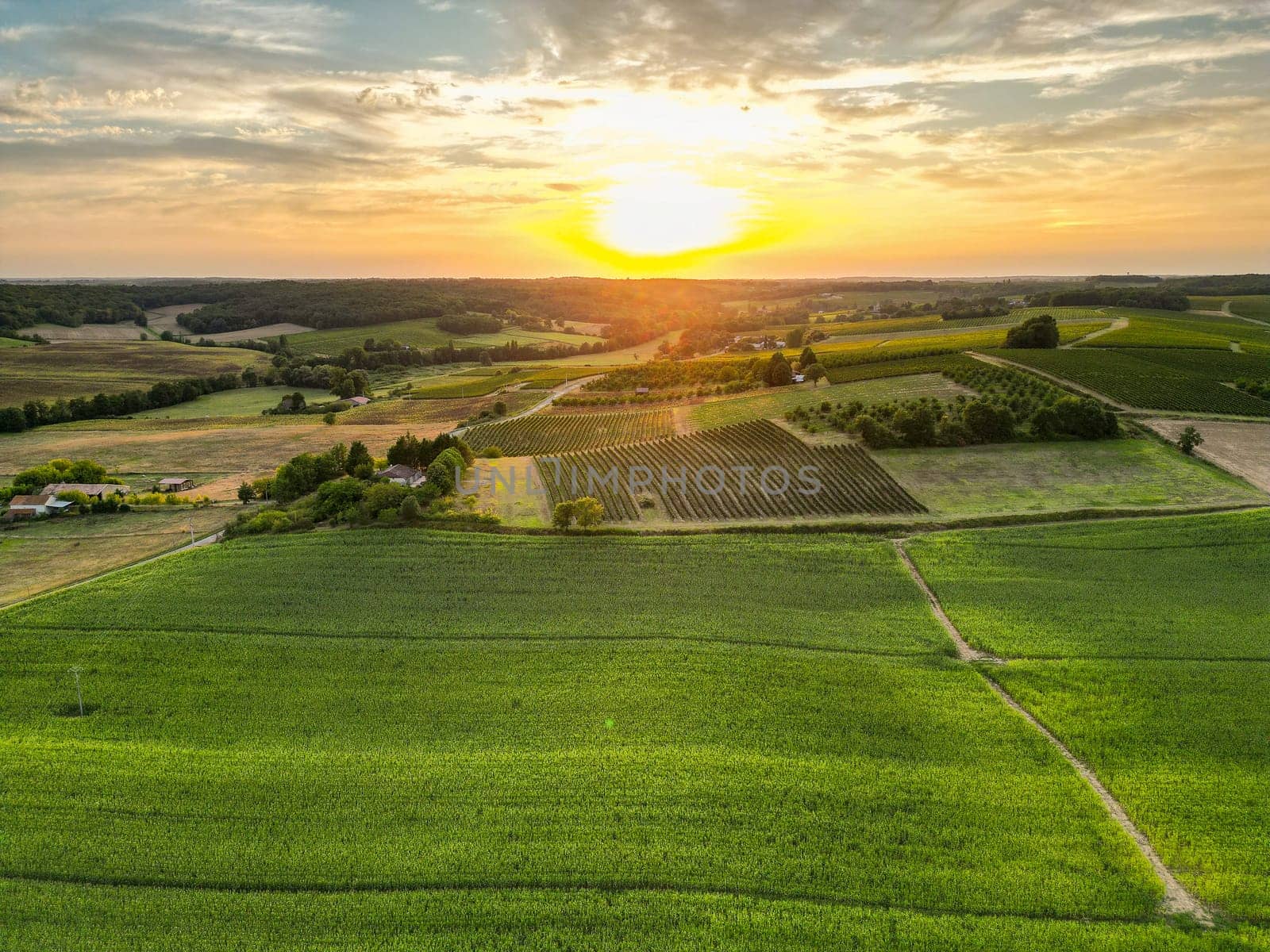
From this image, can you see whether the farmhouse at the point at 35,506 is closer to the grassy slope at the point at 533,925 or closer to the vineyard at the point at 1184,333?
the grassy slope at the point at 533,925

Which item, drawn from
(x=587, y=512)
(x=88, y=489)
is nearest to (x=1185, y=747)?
(x=587, y=512)

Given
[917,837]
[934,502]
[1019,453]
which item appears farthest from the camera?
[1019,453]

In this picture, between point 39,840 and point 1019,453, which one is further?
point 1019,453

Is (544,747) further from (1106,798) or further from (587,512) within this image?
(587,512)

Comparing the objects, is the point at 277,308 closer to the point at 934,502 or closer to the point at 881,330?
the point at 881,330

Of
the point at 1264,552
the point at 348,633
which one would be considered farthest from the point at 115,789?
the point at 1264,552

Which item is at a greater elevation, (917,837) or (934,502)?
(934,502)

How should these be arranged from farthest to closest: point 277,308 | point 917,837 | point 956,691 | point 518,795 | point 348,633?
point 277,308 < point 348,633 < point 956,691 < point 518,795 < point 917,837

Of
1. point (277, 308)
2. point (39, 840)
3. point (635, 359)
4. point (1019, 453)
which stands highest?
point (277, 308)

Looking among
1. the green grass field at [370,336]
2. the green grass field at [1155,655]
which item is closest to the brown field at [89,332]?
the green grass field at [370,336]
